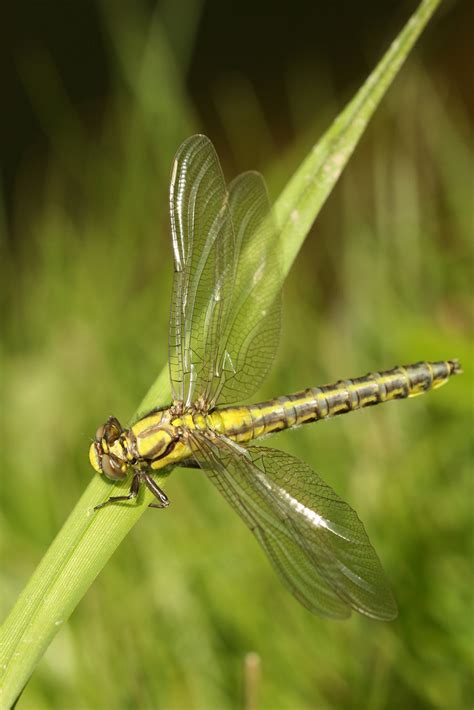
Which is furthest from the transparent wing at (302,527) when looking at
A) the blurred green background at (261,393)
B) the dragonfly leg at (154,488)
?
the blurred green background at (261,393)

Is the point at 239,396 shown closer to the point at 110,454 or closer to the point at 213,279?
the point at 213,279

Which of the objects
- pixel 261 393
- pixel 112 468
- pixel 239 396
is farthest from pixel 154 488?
pixel 261 393

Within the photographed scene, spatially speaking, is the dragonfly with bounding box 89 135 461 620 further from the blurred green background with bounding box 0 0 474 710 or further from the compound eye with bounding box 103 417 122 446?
the blurred green background with bounding box 0 0 474 710

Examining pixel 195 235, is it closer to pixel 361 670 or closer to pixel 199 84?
pixel 361 670

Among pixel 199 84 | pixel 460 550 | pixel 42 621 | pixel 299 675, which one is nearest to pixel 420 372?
pixel 460 550

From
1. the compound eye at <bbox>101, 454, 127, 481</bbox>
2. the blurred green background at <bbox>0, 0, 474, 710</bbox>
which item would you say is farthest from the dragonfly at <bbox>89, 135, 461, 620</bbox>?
the blurred green background at <bbox>0, 0, 474, 710</bbox>

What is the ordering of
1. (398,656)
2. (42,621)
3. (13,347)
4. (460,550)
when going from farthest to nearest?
(13,347), (460,550), (398,656), (42,621)

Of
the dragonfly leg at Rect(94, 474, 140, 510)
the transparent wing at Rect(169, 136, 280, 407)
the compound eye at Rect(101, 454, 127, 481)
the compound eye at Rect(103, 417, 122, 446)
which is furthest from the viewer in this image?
the transparent wing at Rect(169, 136, 280, 407)
